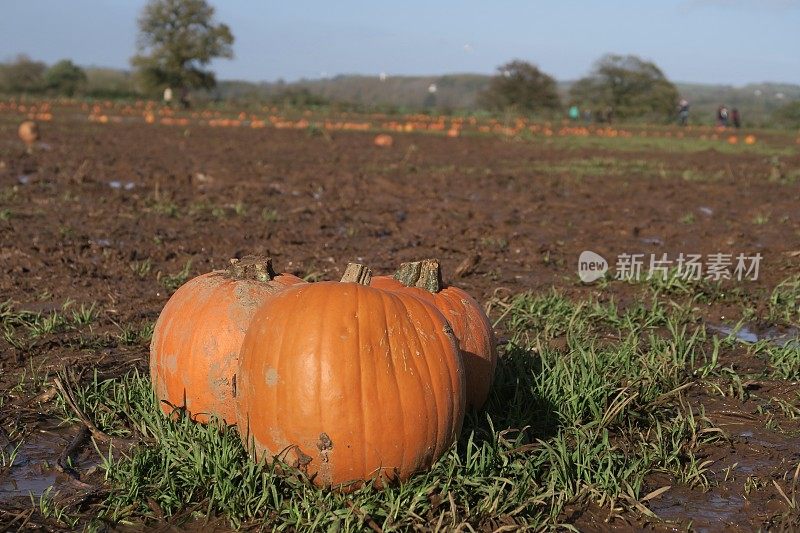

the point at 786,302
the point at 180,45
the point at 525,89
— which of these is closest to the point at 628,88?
the point at 525,89

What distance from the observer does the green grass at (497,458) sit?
3.22 meters

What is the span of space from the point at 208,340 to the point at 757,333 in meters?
4.00

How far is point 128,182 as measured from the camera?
13.1 m

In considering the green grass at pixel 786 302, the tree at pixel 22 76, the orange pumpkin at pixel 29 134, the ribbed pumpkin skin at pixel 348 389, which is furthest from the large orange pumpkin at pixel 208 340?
the tree at pixel 22 76

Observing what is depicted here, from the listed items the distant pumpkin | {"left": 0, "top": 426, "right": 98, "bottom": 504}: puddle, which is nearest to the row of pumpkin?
{"left": 0, "top": 426, "right": 98, "bottom": 504}: puddle

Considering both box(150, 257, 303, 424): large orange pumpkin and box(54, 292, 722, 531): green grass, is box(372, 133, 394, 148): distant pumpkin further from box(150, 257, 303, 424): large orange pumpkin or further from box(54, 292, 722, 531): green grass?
box(150, 257, 303, 424): large orange pumpkin

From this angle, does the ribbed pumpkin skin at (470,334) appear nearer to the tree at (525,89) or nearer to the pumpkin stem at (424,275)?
the pumpkin stem at (424,275)

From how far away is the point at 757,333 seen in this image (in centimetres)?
613

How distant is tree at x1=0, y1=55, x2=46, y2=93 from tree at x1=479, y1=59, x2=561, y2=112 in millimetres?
31866

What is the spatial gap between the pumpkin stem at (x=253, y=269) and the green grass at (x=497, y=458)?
2.22 feet

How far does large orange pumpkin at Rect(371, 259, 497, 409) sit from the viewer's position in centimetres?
396

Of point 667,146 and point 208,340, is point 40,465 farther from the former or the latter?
point 667,146

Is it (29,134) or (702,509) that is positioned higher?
(29,134)

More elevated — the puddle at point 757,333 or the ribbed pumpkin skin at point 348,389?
the ribbed pumpkin skin at point 348,389
